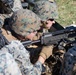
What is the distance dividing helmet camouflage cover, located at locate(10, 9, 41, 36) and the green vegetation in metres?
3.57

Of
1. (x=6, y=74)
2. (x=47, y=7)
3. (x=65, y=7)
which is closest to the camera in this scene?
(x=6, y=74)

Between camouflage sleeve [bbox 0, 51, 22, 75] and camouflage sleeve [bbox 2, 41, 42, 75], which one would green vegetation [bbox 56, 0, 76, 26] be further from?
camouflage sleeve [bbox 0, 51, 22, 75]

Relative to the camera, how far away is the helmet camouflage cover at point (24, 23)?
15.1ft

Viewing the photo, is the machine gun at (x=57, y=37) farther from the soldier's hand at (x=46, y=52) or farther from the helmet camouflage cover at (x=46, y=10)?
the helmet camouflage cover at (x=46, y=10)

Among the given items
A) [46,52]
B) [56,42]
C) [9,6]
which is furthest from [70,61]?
[9,6]

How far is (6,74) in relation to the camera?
339 centimetres

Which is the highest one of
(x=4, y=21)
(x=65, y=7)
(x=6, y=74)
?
(x=6, y=74)

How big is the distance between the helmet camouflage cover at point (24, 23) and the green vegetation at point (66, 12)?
3570mm

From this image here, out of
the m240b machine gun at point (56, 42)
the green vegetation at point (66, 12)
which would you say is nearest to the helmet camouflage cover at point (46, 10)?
the m240b machine gun at point (56, 42)

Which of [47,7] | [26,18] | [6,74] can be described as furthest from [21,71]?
[47,7]

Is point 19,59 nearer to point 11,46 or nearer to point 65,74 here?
point 11,46

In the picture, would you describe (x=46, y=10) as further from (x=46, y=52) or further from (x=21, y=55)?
(x=21, y=55)

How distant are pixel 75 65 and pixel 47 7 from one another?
1672mm

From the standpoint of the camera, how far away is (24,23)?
460cm
